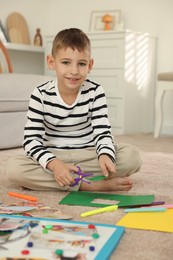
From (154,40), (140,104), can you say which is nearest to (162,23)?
(154,40)

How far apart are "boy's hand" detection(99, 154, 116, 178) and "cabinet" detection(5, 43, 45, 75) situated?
Result: 93.4 inches

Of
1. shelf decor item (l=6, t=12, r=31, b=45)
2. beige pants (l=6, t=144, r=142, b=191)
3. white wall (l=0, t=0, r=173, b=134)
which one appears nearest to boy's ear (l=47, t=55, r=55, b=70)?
beige pants (l=6, t=144, r=142, b=191)

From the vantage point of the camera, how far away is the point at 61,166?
1263 millimetres

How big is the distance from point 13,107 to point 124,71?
1131 mm

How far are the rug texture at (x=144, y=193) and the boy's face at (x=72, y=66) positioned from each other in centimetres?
33

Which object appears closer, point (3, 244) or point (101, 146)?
point (3, 244)

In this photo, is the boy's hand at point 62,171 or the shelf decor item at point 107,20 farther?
the shelf decor item at point 107,20

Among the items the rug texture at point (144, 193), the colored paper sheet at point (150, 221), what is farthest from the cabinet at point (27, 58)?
the colored paper sheet at point (150, 221)

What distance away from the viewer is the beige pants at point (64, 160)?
1.38m

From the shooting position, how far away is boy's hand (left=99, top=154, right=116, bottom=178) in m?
1.28

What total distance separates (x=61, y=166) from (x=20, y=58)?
2657mm

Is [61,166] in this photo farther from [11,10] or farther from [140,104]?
[11,10]

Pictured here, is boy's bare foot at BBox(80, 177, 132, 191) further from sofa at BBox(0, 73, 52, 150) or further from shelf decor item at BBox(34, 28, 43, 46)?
shelf decor item at BBox(34, 28, 43, 46)

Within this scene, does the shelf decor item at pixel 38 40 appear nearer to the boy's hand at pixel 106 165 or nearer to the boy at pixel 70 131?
the boy at pixel 70 131
